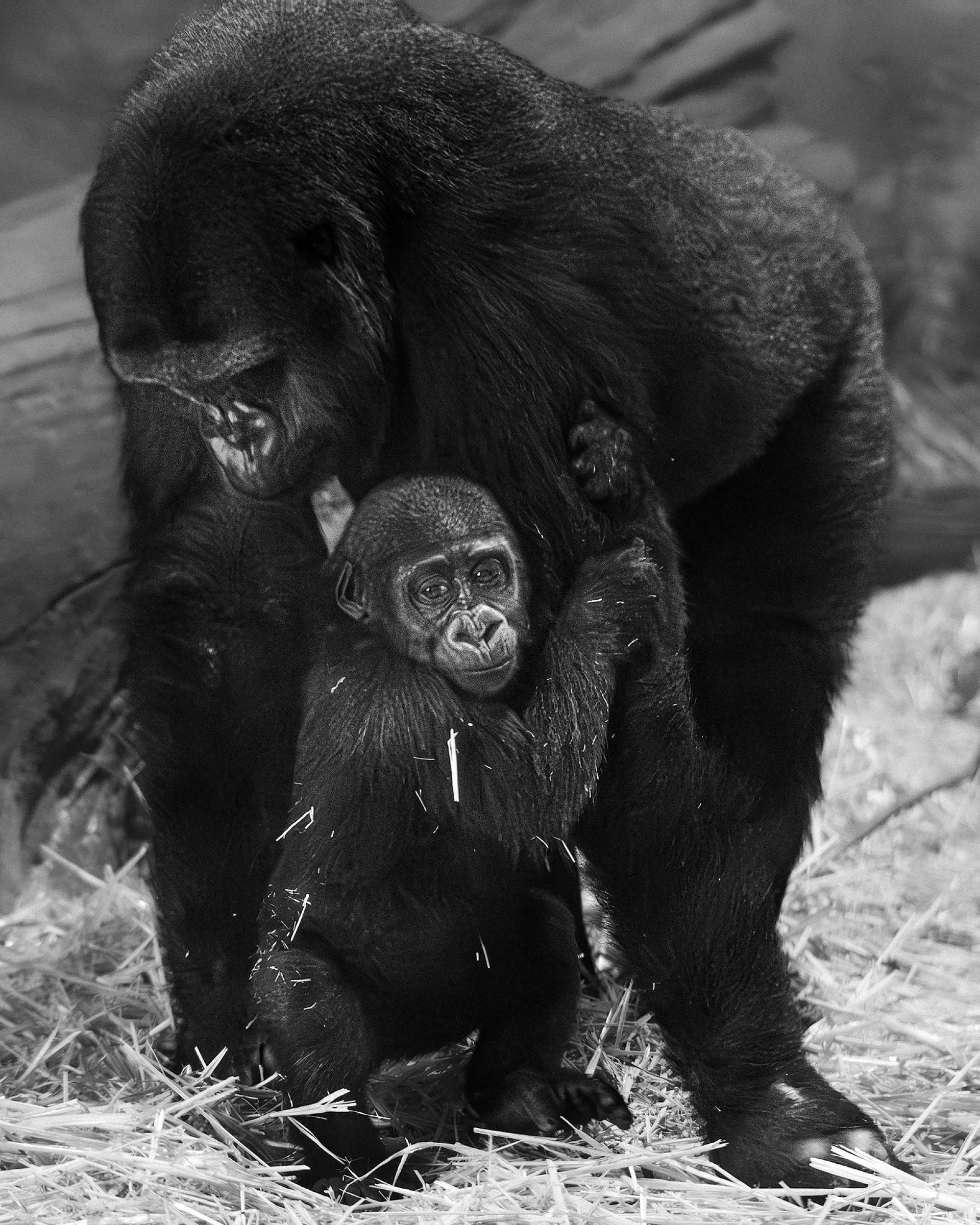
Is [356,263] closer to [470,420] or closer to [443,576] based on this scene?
[470,420]

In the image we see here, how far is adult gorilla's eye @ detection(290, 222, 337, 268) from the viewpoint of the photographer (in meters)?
2.61

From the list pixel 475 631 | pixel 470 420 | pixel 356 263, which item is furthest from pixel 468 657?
pixel 356 263

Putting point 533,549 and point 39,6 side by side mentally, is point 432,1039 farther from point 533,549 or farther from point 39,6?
point 39,6

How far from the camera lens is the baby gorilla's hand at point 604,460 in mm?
2736

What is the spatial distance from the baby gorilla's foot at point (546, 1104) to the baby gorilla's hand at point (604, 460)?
1109mm

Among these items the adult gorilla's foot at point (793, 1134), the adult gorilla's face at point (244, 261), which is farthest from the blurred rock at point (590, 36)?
the adult gorilla's foot at point (793, 1134)

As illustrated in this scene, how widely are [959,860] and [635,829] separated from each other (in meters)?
2.15

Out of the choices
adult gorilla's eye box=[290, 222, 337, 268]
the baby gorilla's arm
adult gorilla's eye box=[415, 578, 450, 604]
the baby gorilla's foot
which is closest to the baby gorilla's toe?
the baby gorilla's foot

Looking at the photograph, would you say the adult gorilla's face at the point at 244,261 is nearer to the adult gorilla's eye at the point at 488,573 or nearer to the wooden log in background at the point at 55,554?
the adult gorilla's eye at the point at 488,573

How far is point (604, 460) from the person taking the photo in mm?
2732

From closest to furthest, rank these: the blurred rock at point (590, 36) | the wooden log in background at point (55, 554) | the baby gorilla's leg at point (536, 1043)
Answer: the baby gorilla's leg at point (536, 1043) < the wooden log in background at point (55, 554) < the blurred rock at point (590, 36)

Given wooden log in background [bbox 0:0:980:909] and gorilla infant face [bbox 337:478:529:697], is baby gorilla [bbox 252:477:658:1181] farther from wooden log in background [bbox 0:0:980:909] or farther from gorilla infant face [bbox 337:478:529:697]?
Result: wooden log in background [bbox 0:0:980:909]

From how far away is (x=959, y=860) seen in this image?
15.1ft

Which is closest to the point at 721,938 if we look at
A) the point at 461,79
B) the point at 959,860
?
the point at 461,79
